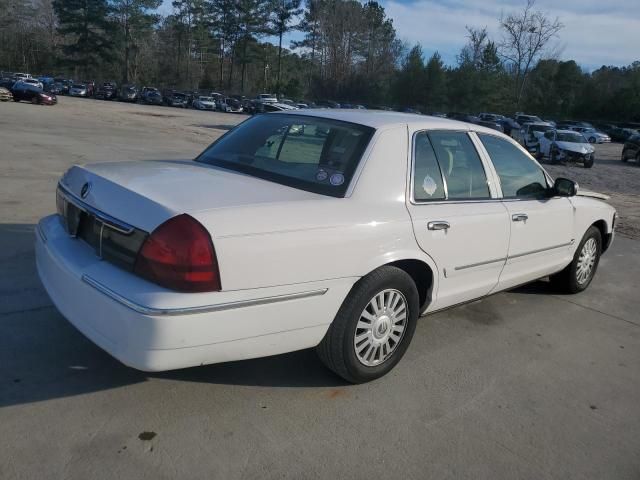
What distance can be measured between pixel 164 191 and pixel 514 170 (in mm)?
2857

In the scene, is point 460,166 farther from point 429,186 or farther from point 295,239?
point 295,239

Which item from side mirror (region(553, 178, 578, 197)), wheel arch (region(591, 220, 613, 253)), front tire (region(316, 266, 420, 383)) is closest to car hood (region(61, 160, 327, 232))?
front tire (region(316, 266, 420, 383))

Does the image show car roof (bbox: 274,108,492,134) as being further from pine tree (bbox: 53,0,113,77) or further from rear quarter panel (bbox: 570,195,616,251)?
pine tree (bbox: 53,0,113,77)

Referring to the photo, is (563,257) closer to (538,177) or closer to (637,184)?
(538,177)

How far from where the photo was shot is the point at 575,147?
24.2 metres

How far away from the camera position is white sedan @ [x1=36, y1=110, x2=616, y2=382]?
8.79 ft

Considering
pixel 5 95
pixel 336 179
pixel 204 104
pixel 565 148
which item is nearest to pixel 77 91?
pixel 204 104

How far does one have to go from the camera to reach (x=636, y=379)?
3945mm

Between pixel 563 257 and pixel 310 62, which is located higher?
pixel 310 62

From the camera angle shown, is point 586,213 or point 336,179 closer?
point 336,179

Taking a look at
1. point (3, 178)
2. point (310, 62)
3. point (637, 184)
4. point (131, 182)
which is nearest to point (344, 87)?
point (310, 62)

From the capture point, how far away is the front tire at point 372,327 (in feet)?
10.5

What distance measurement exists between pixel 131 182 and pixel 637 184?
20497 mm

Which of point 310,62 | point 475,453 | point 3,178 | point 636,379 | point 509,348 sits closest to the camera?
point 475,453
